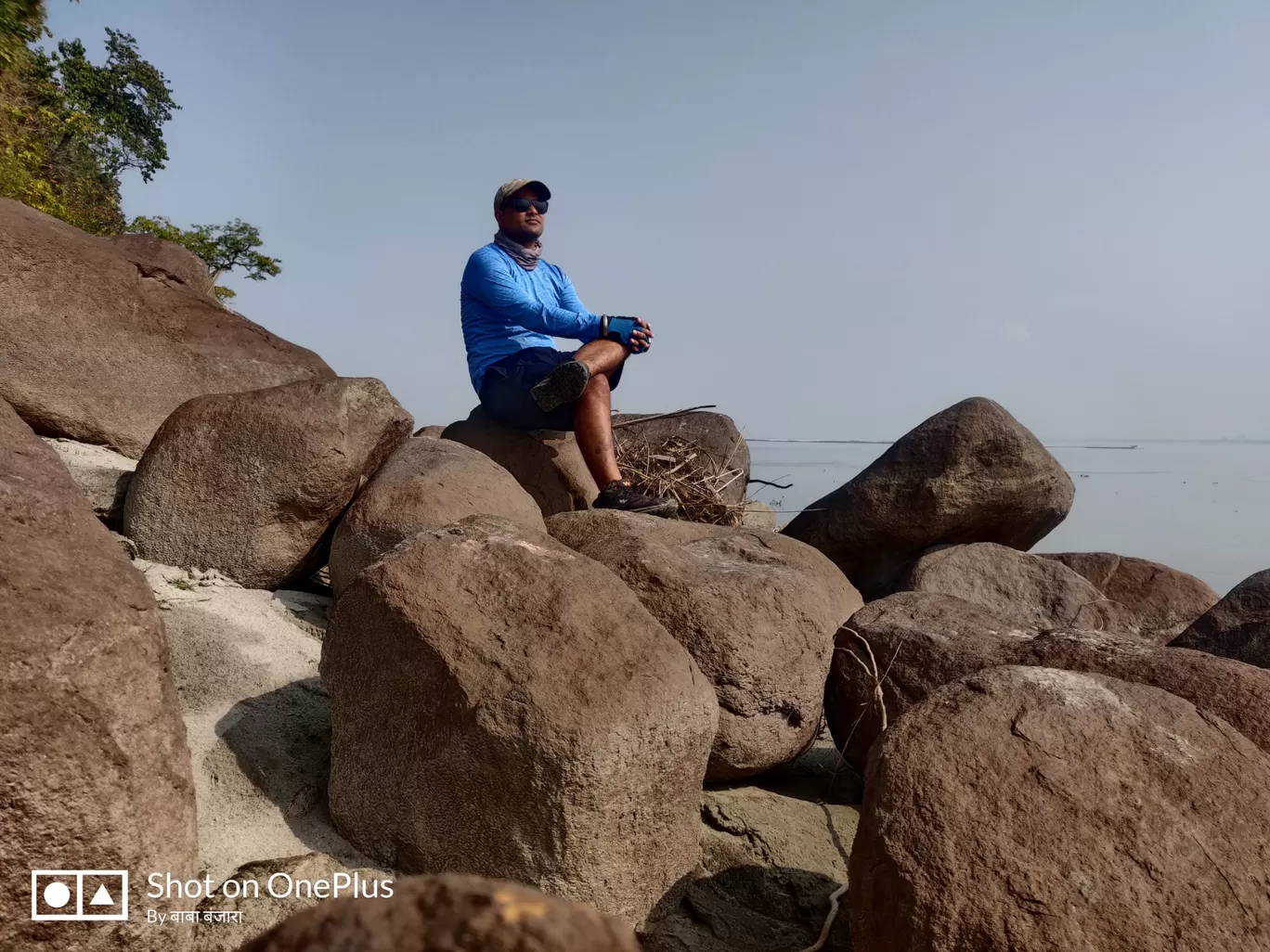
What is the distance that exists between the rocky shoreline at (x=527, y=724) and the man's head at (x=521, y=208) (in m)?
1.63

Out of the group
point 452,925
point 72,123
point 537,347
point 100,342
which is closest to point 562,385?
point 537,347

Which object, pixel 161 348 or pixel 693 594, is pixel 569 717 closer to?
pixel 693 594

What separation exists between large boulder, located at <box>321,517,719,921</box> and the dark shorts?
2295 millimetres

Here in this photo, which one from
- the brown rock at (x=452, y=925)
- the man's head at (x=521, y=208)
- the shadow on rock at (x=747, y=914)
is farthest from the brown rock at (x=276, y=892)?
the man's head at (x=521, y=208)

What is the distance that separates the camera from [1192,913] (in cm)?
176

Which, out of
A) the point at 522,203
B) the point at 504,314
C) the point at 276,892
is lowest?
the point at 276,892

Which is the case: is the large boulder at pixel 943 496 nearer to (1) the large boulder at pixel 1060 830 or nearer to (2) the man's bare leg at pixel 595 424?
(2) the man's bare leg at pixel 595 424

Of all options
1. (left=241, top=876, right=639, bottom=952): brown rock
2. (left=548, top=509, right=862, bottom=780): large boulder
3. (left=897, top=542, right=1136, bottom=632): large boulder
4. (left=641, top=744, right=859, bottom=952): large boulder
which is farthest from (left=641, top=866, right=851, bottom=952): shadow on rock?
(left=897, top=542, right=1136, bottom=632): large boulder

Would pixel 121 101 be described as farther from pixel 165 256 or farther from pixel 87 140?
pixel 165 256

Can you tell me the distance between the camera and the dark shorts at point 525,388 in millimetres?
4734

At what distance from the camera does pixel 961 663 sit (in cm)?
291

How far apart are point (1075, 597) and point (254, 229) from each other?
Answer: 2161 cm

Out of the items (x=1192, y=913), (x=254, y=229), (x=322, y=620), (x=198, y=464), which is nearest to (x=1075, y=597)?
(x=1192, y=913)

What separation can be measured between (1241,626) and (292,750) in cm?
336
